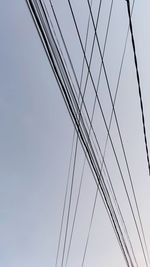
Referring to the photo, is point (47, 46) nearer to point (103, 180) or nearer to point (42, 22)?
point (42, 22)

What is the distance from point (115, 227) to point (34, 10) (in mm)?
4533

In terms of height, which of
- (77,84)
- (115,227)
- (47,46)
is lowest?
(115,227)

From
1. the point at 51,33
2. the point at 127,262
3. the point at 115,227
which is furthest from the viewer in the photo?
the point at 127,262

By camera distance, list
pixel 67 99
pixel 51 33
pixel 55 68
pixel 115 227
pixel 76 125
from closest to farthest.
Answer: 1. pixel 51 33
2. pixel 55 68
3. pixel 67 99
4. pixel 76 125
5. pixel 115 227

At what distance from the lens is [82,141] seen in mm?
5738

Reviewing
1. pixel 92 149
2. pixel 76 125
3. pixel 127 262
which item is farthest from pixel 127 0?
pixel 127 262

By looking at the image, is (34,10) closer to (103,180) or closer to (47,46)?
(47,46)

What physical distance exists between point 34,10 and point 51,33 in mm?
375

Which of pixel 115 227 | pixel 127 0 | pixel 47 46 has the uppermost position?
pixel 127 0

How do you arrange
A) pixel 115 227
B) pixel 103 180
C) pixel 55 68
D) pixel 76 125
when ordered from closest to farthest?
pixel 55 68 → pixel 76 125 → pixel 103 180 → pixel 115 227

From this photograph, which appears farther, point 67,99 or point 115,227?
point 115,227

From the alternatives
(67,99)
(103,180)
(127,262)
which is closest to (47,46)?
(67,99)

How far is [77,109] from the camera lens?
5344 millimetres

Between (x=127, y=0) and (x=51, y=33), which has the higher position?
(x=127, y=0)
